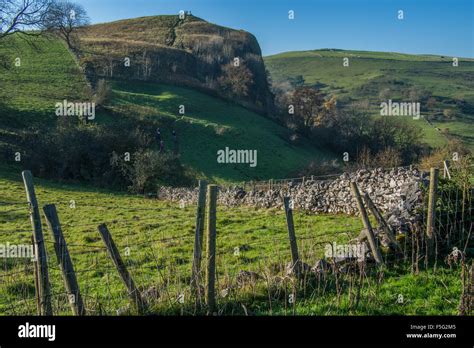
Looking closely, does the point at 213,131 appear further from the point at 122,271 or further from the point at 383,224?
the point at 122,271

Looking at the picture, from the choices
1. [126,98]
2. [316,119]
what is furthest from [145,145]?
[316,119]

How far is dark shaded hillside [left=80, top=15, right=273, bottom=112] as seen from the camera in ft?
225

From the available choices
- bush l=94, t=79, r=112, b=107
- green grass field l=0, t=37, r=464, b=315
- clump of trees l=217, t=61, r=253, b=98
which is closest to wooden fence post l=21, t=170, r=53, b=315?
green grass field l=0, t=37, r=464, b=315

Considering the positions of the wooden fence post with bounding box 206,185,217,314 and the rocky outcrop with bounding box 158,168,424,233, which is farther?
the rocky outcrop with bounding box 158,168,424,233

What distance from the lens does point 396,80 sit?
124250 mm

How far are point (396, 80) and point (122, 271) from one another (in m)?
128

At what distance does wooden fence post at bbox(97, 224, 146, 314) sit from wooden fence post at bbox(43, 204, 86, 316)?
0.56m

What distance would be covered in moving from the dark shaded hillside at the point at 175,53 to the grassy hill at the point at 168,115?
4.53 metres

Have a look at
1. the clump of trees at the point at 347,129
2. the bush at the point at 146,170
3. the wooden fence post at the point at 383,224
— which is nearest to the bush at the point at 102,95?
the bush at the point at 146,170

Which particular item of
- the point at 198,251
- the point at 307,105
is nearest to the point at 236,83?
the point at 307,105

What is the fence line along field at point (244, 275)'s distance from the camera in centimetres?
676

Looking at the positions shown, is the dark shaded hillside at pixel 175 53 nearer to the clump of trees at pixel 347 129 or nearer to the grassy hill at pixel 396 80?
the clump of trees at pixel 347 129

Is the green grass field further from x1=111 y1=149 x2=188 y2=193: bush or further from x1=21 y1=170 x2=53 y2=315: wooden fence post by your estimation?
x1=111 y1=149 x2=188 y2=193: bush

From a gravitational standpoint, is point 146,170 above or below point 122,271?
above
